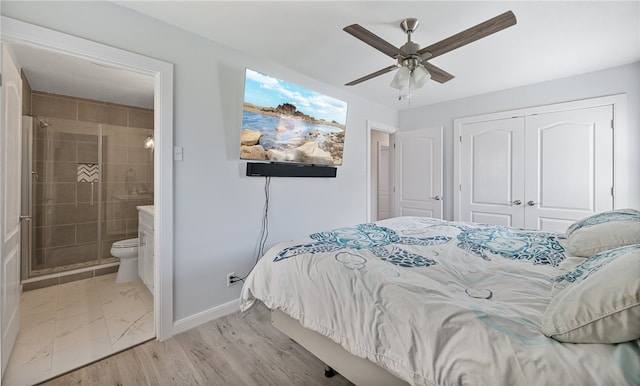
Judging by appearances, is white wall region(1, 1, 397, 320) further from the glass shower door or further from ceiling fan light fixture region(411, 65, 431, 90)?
the glass shower door

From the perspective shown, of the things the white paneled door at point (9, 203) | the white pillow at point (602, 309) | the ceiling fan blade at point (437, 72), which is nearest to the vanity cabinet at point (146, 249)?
the white paneled door at point (9, 203)

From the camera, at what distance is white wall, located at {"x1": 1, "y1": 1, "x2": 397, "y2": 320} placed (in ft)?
6.08

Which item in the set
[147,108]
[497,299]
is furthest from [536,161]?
[147,108]

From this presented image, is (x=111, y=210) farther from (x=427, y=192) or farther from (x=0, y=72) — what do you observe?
(x=427, y=192)

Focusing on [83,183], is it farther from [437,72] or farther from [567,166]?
[567,166]

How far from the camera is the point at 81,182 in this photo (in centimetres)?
341

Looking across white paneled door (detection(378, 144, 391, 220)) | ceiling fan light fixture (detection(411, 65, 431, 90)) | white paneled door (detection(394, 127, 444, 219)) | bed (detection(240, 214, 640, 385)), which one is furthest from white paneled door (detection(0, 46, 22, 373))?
white paneled door (detection(378, 144, 391, 220))

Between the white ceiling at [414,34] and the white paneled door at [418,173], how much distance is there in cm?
119

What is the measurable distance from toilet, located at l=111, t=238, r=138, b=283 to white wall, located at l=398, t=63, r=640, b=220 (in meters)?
4.21

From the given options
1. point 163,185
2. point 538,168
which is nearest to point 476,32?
point 163,185

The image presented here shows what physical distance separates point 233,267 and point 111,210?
2.35m

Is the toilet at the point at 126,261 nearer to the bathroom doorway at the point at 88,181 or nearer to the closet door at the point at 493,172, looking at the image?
the bathroom doorway at the point at 88,181

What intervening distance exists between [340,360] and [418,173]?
137 inches

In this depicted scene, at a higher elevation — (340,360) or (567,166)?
(567,166)
